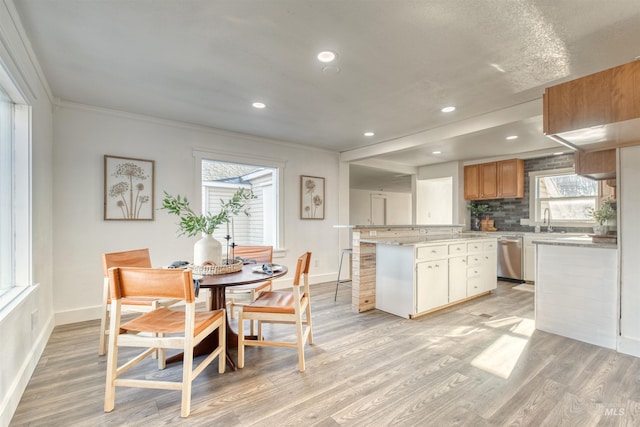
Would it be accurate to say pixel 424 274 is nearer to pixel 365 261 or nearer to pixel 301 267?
pixel 365 261

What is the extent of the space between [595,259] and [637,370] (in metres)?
0.88

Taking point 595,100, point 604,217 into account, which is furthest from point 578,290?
point 595,100

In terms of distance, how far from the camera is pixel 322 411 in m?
1.75

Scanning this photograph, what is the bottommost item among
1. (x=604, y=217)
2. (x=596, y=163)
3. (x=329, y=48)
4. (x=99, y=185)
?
(x=604, y=217)

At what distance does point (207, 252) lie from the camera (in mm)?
2377

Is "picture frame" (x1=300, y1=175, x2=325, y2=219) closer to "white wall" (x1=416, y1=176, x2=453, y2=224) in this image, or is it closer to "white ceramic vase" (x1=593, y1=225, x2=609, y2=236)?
"white wall" (x1=416, y1=176, x2=453, y2=224)

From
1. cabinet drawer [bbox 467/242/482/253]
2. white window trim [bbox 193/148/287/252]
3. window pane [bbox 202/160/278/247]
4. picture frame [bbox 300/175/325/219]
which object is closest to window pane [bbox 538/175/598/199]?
cabinet drawer [bbox 467/242/482/253]

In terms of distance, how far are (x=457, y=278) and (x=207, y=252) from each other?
3.06 meters

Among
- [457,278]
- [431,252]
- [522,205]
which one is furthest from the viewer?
[522,205]

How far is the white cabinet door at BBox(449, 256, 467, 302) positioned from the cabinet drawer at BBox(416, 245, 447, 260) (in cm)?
22

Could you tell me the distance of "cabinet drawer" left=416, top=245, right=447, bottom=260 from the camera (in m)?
3.31

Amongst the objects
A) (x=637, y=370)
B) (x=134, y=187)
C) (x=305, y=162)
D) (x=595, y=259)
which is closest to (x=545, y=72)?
(x=595, y=259)

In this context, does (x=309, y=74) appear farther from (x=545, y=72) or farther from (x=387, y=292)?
(x=387, y=292)

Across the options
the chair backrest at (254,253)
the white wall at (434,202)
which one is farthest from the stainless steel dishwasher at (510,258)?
the chair backrest at (254,253)
